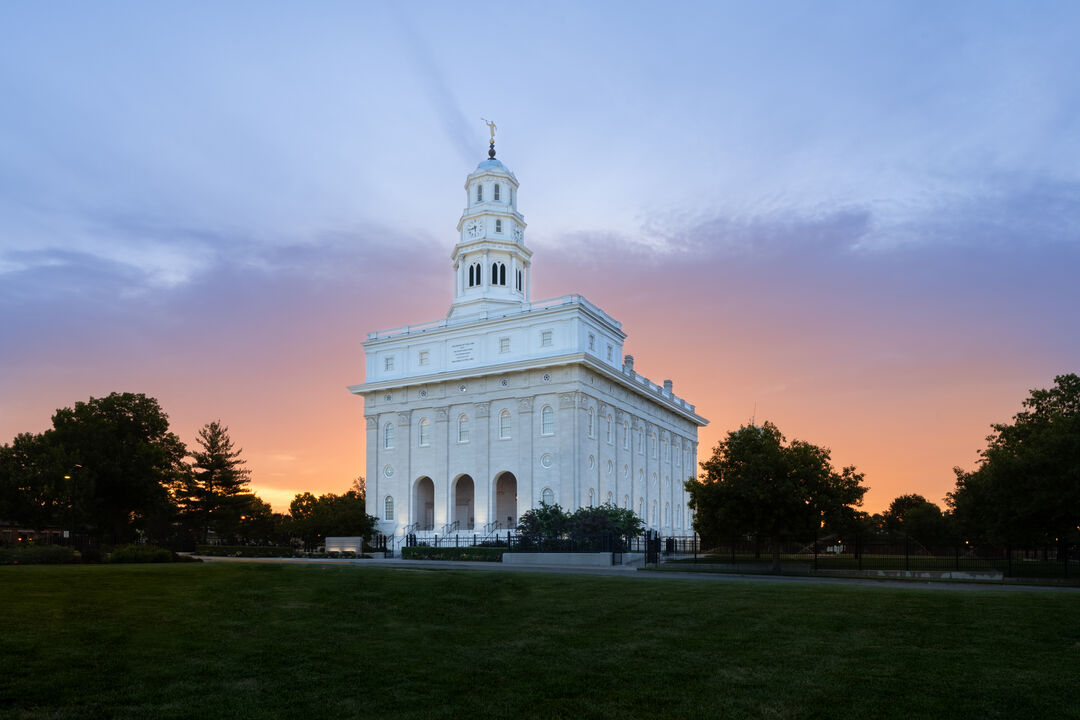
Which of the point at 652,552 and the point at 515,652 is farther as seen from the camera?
the point at 652,552

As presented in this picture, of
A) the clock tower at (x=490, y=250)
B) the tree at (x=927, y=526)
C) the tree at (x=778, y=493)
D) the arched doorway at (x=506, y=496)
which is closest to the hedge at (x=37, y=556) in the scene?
the tree at (x=778, y=493)

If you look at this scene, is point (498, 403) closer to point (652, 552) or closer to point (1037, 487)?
point (652, 552)

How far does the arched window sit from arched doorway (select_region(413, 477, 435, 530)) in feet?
28.1

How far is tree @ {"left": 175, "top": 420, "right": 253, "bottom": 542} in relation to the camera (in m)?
73.1

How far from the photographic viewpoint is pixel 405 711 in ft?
31.7

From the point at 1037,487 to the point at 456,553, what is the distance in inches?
1081

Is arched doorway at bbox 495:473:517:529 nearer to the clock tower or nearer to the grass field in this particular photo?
the clock tower

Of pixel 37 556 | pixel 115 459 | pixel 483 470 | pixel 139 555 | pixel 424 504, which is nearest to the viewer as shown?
pixel 37 556

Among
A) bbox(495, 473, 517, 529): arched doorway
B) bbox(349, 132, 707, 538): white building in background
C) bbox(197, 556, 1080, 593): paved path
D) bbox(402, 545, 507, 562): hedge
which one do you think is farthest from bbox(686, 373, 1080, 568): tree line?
bbox(495, 473, 517, 529): arched doorway

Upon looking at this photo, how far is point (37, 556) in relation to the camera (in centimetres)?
2728

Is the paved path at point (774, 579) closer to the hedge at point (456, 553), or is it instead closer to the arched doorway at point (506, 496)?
the hedge at point (456, 553)

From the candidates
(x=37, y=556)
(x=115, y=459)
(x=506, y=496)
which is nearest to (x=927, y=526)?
(x=506, y=496)

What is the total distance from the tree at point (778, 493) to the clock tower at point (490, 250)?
36.3 meters

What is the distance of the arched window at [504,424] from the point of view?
2608 inches
